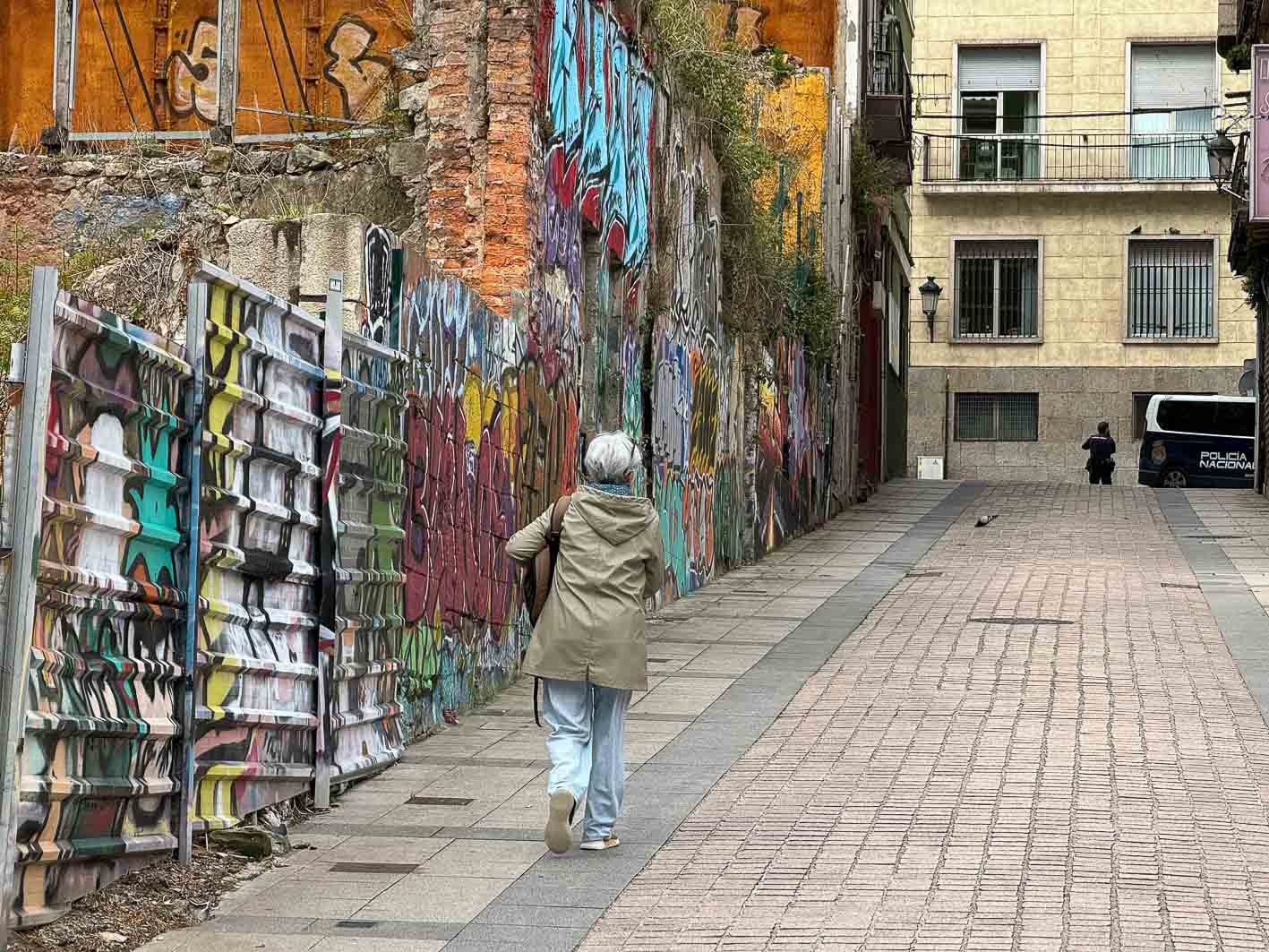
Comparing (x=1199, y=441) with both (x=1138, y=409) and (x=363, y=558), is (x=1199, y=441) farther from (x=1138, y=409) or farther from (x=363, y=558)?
(x=363, y=558)

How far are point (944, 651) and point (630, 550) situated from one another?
6.02m

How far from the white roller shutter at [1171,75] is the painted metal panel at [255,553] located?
39035mm

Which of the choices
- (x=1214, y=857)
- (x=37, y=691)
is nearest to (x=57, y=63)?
(x=37, y=691)

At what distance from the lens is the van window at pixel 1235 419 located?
3569cm

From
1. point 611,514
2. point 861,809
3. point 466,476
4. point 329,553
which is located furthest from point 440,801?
point 466,476

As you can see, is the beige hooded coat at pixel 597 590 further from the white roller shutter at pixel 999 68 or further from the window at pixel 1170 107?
the white roller shutter at pixel 999 68

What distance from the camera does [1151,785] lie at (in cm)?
816

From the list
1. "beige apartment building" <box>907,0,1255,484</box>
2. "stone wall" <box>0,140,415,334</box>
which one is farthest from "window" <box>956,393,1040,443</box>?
"stone wall" <box>0,140,415,334</box>

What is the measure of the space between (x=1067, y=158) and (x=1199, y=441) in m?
10.6

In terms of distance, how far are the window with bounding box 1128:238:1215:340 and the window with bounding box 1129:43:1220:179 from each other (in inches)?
68.0

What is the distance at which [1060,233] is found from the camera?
44125 mm

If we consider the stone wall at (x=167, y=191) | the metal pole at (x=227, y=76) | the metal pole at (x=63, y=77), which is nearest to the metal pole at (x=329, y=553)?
the stone wall at (x=167, y=191)

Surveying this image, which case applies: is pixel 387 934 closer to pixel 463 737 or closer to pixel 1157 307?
pixel 463 737

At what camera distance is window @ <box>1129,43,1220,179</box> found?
1702 inches
